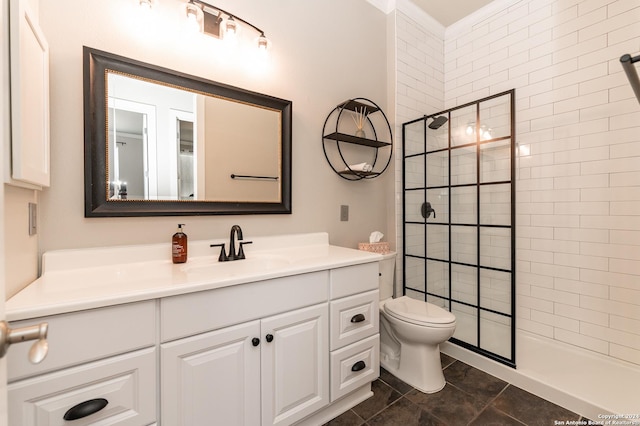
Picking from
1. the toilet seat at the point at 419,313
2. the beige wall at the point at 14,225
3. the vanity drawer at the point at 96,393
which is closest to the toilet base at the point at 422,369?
the toilet seat at the point at 419,313

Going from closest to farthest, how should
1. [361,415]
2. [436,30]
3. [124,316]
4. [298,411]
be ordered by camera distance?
[124,316]
[298,411]
[361,415]
[436,30]

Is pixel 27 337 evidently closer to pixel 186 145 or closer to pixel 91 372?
pixel 91 372

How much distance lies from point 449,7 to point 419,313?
8.62 feet

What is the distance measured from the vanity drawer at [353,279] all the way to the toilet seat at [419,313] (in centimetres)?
35

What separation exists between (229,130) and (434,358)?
193 centimetres

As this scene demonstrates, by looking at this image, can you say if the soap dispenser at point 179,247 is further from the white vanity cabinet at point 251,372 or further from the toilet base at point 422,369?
the toilet base at point 422,369

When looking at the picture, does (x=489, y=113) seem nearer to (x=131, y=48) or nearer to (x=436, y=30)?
(x=436, y=30)

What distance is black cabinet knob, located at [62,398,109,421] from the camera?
86 cm

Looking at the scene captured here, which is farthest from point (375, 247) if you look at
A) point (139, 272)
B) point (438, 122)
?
point (139, 272)

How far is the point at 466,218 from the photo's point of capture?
2188mm

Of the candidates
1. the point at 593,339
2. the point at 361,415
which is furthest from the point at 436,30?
the point at 361,415

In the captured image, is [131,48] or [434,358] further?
[434,358]

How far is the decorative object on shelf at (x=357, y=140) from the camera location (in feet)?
7.00

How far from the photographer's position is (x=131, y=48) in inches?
54.7
